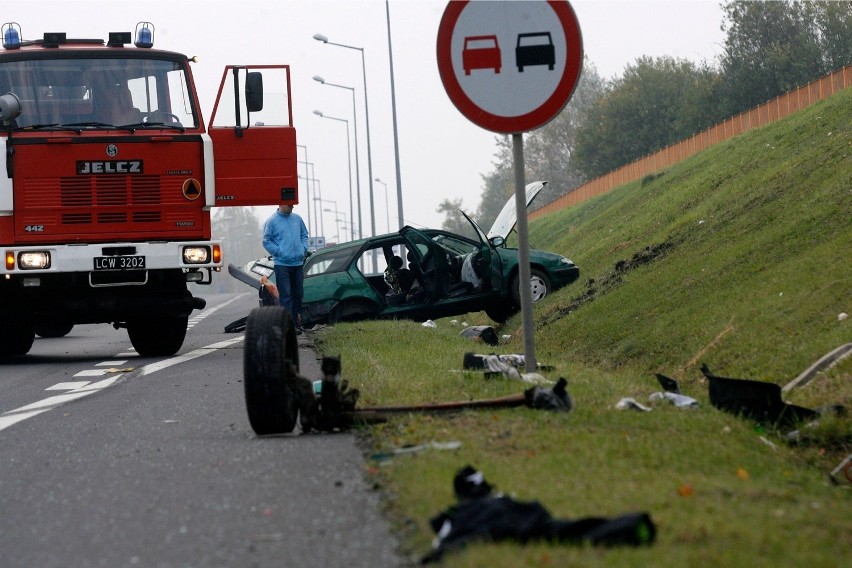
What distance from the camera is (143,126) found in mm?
14172

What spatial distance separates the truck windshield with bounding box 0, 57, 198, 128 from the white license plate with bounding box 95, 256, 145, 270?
1358mm

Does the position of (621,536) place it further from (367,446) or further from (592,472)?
(367,446)

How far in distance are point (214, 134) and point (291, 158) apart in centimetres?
83

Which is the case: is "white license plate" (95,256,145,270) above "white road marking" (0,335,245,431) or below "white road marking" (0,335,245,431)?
above

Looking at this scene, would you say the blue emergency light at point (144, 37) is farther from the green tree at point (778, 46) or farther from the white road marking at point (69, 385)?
the green tree at point (778, 46)

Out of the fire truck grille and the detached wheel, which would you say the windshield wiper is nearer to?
the fire truck grille

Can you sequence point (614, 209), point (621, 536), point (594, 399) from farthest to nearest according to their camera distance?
point (614, 209) → point (594, 399) → point (621, 536)

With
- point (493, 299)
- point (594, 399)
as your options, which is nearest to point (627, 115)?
point (493, 299)

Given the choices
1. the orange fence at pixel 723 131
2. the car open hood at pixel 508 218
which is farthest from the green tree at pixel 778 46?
the car open hood at pixel 508 218

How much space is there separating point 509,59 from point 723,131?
3714cm

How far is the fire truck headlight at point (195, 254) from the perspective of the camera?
562 inches

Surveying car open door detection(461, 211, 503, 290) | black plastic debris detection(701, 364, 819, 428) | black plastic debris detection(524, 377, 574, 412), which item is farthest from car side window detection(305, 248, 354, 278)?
black plastic debris detection(524, 377, 574, 412)

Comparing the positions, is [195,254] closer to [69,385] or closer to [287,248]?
[287,248]

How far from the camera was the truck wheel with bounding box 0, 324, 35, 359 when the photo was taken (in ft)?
51.1
